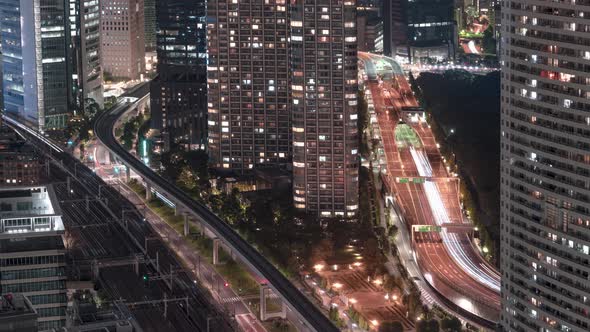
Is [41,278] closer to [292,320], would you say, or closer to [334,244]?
[292,320]

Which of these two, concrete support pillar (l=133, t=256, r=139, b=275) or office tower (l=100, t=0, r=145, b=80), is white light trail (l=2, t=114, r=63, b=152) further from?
concrete support pillar (l=133, t=256, r=139, b=275)

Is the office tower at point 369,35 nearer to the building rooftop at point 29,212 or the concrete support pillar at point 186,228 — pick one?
the concrete support pillar at point 186,228

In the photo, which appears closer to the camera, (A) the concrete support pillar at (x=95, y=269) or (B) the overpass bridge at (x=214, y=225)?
(B) the overpass bridge at (x=214, y=225)

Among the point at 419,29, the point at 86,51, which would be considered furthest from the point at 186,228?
the point at 419,29

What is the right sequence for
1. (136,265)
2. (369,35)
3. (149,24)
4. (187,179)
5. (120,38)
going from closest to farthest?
(136,265), (187,179), (120,38), (149,24), (369,35)

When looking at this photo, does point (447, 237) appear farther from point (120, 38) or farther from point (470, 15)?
point (470, 15)

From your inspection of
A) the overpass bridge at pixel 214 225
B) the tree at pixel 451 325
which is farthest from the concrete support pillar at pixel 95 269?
the tree at pixel 451 325
